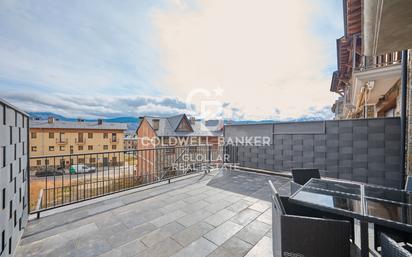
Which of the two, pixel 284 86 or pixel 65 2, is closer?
pixel 65 2

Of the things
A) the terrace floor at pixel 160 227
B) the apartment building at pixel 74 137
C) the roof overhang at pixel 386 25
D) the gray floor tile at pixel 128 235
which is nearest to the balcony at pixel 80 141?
the apartment building at pixel 74 137

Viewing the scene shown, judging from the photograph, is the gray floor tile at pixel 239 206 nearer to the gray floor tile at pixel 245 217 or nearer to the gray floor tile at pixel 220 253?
the gray floor tile at pixel 245 217

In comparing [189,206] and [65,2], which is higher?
[65,2]

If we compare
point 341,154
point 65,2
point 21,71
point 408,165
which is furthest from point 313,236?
point 21,71

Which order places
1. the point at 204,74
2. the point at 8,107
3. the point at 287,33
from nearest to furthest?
the point at 8,107 → the point at 287,33 → the point at 204,74

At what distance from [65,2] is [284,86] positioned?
902 cm

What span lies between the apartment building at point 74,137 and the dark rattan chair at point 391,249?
24.9 meters

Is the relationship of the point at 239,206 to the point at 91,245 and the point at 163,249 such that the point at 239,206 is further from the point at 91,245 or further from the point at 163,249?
the point at 91,245

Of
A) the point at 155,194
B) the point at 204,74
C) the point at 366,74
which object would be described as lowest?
the point at 155,194

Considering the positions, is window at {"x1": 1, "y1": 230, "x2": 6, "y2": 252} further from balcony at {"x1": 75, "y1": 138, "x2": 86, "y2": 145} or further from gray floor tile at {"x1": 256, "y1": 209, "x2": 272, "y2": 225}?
balcony at {"x1": 75, "y1": 138, "x2": 86, "y2": 145}

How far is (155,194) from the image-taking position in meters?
3.32

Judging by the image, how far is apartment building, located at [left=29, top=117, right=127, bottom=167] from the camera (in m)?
22.7

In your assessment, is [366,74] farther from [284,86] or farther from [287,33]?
[284,86]

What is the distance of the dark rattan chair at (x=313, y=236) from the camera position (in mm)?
1050
